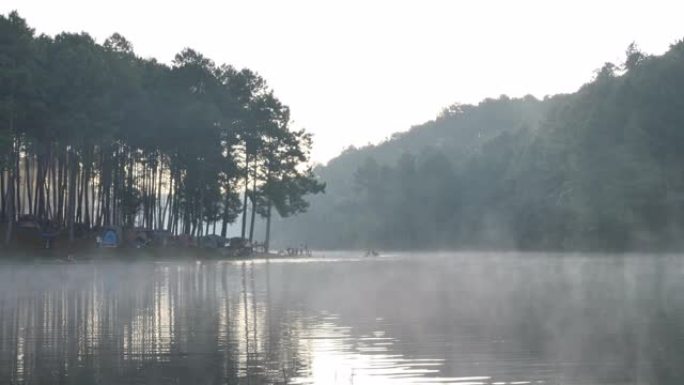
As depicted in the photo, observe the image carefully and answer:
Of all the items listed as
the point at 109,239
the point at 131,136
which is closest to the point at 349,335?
the point at 109,239

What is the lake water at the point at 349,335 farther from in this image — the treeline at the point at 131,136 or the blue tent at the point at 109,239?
the blue tent at the point at 109,239

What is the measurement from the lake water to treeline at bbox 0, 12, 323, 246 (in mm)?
39258

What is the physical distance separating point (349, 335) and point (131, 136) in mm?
79482

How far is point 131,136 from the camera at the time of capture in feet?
334

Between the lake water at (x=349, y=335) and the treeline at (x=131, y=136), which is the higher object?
the treeline at (x=131, y=136)

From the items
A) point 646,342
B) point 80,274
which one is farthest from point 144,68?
point 646,342

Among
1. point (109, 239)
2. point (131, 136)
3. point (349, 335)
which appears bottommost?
point (349, 335)

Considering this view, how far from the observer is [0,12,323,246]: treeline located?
8100 centimetres

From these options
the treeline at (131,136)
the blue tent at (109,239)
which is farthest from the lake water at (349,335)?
the blue tent at (109,239)

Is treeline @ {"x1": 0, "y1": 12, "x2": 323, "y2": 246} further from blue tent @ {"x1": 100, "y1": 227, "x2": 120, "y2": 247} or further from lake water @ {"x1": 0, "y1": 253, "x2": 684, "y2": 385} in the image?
lake water @ {"x1": 0, "y1": 253, "x2": 684, "y2": 385}

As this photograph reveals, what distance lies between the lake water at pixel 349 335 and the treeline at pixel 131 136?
129 ft

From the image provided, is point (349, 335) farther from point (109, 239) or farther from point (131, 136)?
point (131, 136)

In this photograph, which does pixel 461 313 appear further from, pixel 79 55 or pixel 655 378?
pixel 79 55

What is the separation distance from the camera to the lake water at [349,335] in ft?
59.4
